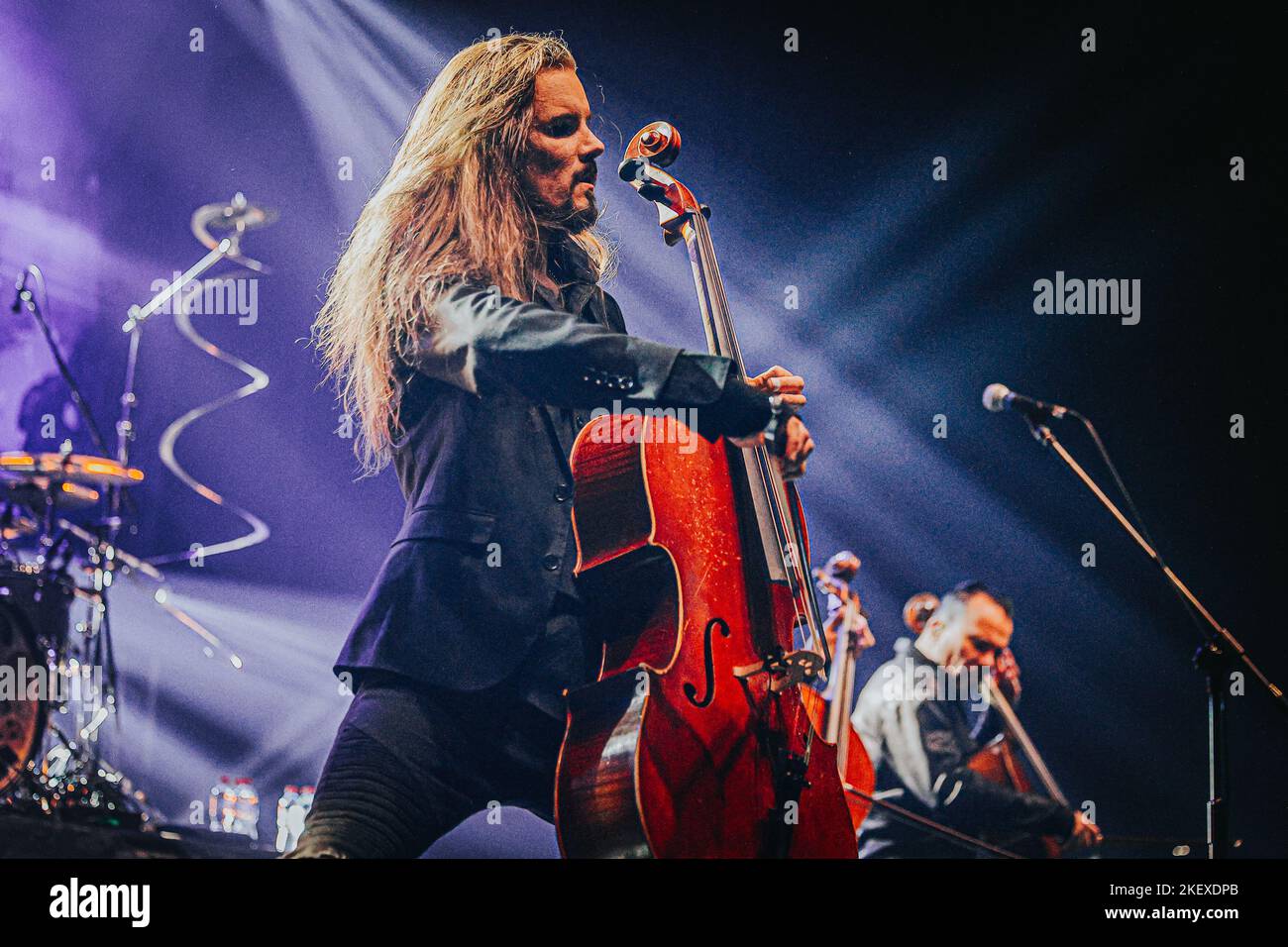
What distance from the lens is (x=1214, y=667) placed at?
405cm

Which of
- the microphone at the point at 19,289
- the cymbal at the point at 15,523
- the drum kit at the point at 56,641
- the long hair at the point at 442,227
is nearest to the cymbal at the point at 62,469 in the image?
the drum kit at the point at 56,641

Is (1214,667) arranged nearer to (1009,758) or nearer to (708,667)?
(1009,758)

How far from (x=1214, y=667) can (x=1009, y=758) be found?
73 cm

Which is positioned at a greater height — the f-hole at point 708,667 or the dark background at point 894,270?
the dark background at point 894,270

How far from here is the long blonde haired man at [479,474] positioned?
3037 mm

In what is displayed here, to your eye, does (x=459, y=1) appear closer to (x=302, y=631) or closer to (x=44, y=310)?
(x=44, y=310)

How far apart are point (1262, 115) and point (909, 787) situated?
106 inches

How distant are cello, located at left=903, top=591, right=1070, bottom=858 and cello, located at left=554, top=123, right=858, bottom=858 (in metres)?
1.16

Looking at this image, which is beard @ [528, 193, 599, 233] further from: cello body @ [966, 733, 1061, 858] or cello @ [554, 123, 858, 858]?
cello body @ [966, 733, 1061, 858]

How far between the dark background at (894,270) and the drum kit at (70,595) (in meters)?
0.08

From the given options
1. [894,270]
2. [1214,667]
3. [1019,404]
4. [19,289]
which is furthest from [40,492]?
[1214,667]

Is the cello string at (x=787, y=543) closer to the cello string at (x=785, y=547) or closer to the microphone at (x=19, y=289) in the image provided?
the cello string at (x=785, y=547)
